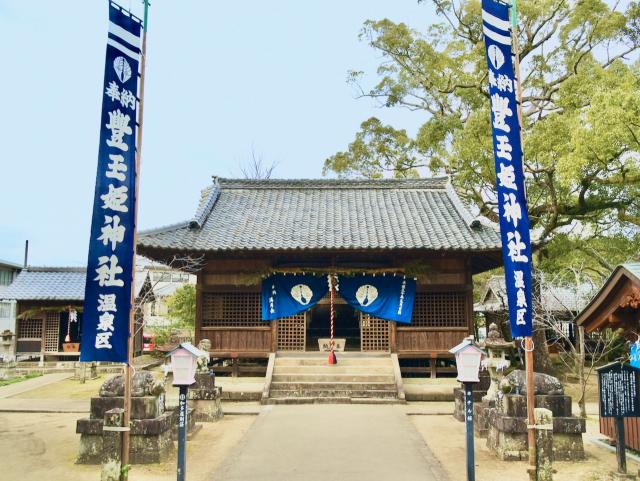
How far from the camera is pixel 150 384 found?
870 cm

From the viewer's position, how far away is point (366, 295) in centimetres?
1597

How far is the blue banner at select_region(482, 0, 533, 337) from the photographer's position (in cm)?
670

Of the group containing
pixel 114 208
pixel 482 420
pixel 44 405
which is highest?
pixel 114 208

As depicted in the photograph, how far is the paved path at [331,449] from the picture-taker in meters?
7.61

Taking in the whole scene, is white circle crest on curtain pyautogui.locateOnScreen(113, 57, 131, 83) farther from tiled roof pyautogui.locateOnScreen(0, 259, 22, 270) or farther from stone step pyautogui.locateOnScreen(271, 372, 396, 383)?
tiled roof pyautogui.locateOnScreen(0, 259, 22, 270)

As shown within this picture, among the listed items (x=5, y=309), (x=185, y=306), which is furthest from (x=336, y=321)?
(x=5, y=309)

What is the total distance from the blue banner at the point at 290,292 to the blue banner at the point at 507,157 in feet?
31.4

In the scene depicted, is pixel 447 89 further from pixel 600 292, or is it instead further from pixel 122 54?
pixel 122 54

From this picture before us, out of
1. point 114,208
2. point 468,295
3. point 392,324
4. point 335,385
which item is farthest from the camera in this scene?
point 468,295

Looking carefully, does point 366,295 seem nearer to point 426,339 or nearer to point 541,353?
point 426,339

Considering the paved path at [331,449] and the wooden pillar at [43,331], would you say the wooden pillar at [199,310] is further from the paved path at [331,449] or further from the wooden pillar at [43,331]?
the wooden pillar at [43,331]

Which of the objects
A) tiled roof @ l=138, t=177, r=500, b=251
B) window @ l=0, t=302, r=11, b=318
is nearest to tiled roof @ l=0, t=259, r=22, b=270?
window @ l=0, t=302, r=11, b=318

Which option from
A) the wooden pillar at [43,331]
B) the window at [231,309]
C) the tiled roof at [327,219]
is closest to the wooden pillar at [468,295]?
the tiled roof at [327,219]

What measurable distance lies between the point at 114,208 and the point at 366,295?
34.8 feet
